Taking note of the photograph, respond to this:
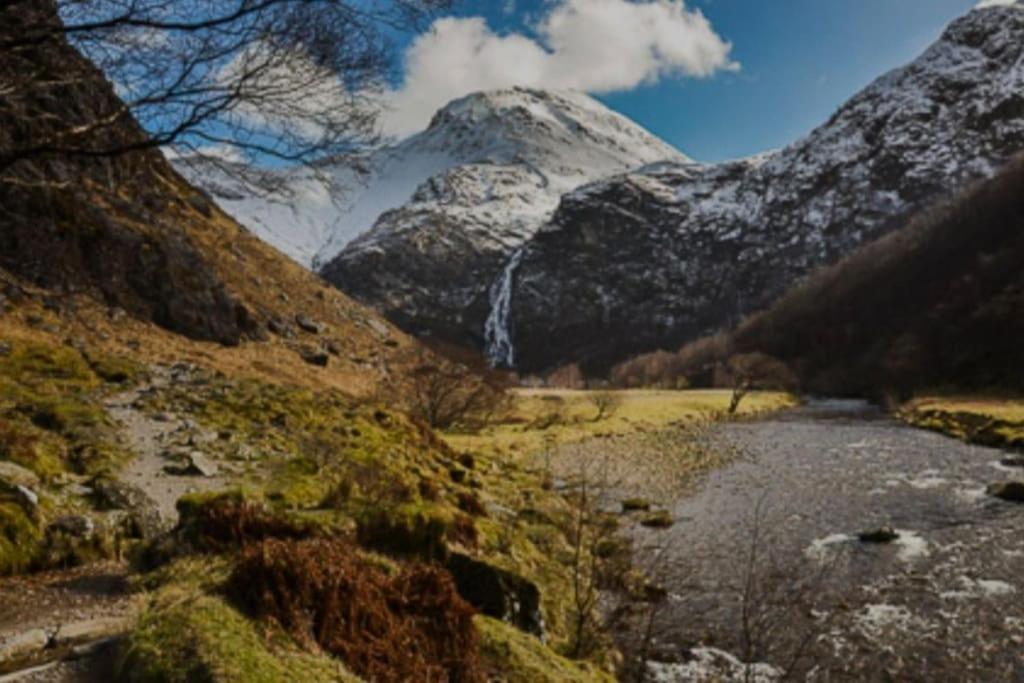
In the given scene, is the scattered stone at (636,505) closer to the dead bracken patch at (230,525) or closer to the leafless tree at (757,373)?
the dead bracken patch at (230,525)

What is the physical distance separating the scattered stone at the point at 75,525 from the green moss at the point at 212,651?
4.49 metres

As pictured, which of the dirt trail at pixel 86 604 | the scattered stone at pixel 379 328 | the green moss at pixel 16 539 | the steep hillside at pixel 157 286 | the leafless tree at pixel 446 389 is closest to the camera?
the dirt trail at pixel 86 604

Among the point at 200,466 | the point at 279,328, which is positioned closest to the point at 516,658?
the point at 200,466

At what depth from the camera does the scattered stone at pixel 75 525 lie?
876 cm

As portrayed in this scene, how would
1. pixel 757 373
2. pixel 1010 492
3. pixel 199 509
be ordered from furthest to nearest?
pixel 757 373 < pixel 1010 492 < pixel 199 509

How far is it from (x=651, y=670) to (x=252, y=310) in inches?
1302

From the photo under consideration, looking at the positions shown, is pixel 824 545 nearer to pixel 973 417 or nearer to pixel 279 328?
pixel 279 328

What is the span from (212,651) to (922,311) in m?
132

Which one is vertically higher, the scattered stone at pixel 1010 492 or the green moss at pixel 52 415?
the green moss at pixel 52 415

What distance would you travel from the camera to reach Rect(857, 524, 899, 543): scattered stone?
17.7 metres

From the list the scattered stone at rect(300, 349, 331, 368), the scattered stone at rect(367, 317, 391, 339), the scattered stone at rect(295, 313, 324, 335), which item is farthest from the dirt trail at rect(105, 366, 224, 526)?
the scattered stone at rect(367, 317, 391, 339)

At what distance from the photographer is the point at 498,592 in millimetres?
8445

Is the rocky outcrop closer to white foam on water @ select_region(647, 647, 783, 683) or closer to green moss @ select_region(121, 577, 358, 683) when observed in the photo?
green moss @ select_region(121, 577, 358, 683)

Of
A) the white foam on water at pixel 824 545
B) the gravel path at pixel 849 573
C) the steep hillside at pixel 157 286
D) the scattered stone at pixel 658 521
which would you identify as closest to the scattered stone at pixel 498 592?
the gravel path at pixel 849 573
